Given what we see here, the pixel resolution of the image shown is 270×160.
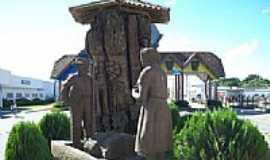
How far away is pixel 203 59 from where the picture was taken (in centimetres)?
3428

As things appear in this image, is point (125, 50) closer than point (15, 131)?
No

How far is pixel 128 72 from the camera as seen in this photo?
9.03 meters

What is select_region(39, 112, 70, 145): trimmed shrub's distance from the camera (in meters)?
9.44

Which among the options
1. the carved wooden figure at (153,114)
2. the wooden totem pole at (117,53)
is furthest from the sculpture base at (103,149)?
the carved wooden figure at (153,114)

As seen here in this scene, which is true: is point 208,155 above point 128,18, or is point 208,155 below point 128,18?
below

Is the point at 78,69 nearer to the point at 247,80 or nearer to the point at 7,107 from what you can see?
the point at 7,107

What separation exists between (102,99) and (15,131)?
260 centimetres

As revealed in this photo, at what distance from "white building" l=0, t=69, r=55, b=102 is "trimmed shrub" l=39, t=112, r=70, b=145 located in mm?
35055

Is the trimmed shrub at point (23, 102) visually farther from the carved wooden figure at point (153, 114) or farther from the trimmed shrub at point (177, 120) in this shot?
the carved wooden figure at point (153, 114)

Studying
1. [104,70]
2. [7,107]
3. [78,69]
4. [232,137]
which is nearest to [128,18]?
[104,70]

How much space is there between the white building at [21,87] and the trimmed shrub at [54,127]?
35055 millimetres

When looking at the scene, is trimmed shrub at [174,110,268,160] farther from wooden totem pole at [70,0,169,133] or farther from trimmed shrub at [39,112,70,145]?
trimmed shrub at [39,112,70,145]

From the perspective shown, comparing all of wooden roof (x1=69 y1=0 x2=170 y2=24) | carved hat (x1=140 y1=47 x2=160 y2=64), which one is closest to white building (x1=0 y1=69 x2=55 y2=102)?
wooden roof (x1=69 y1=0 x2=170 y2=24)

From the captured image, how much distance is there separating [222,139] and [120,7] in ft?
15.1
